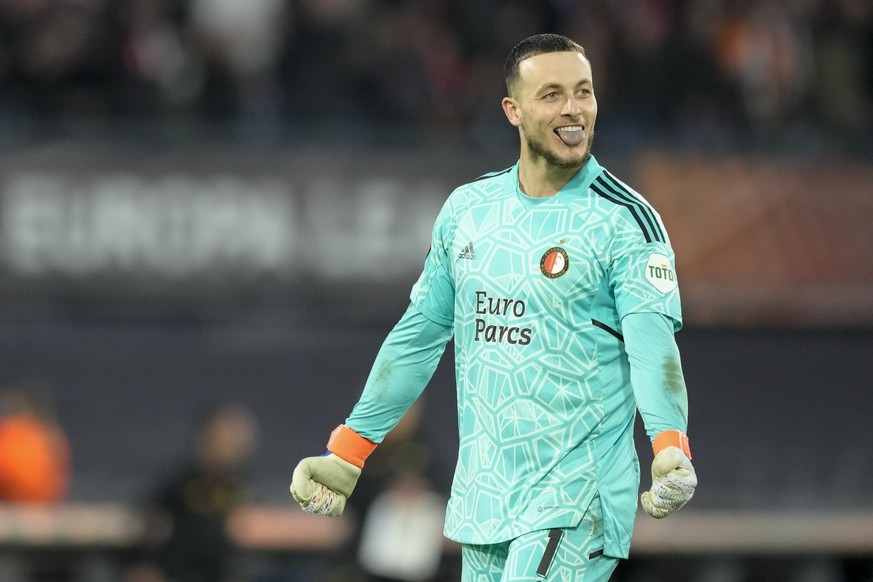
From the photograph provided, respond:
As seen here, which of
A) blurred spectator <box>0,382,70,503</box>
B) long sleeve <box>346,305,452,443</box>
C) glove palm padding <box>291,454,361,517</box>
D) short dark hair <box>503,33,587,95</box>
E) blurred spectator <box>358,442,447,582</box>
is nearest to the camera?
short dark hair <box>503,33,587,95</box>

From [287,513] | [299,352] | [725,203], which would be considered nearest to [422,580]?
[287,513]

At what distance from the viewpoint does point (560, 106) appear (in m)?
4.58

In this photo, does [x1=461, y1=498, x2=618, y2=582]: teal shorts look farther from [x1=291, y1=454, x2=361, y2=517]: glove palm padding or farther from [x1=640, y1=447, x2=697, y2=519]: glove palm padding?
[x1=291, y1=454, x2=361, y2=517]: glove palm padding

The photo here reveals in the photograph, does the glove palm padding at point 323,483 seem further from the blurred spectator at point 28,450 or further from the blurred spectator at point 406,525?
the blurred spectator at point 28,450

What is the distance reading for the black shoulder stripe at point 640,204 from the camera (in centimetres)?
447

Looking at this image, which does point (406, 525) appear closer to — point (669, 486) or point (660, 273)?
point (660, 273)

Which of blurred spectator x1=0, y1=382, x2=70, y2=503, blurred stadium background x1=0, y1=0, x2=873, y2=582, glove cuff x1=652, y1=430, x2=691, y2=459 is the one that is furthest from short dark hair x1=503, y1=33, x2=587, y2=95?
blurred stadium background x1=0, y1=0, x2=873, y2=582

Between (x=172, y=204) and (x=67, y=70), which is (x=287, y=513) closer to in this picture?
(x=172, y=204)

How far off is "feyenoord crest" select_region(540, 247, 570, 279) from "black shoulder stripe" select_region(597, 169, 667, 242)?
A: 236 millimetres

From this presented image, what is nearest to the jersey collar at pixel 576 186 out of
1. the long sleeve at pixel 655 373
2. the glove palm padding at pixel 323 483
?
the long sleeve at pixel 655 373

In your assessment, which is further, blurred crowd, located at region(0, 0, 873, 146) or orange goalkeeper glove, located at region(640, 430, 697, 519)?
blurred crowd, located at region(0, 0, 873, 146)

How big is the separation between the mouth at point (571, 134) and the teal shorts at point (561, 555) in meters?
1.00

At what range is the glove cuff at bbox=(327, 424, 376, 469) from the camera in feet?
16.1

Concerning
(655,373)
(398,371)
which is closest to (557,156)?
(655,373)
